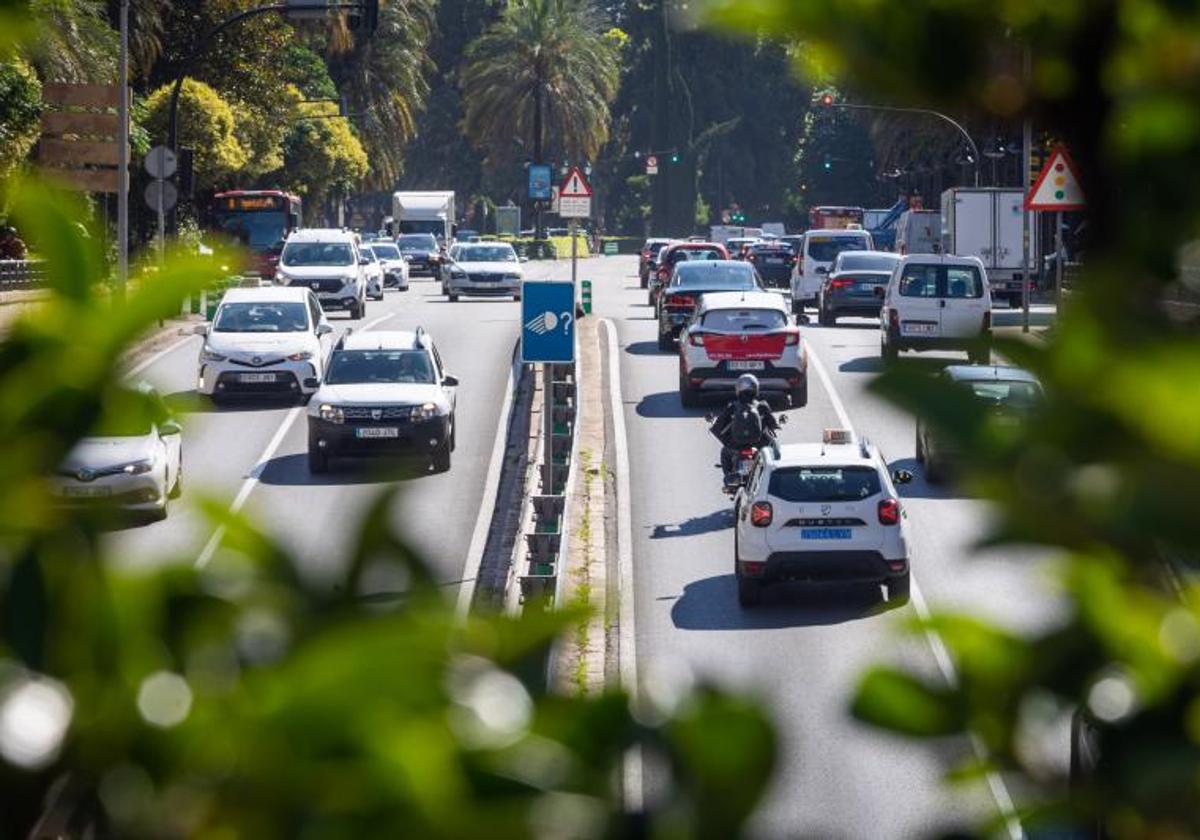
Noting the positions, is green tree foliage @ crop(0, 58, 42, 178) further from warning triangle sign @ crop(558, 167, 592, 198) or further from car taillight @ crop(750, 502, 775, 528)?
car taillight @ crop(750, 502, 775, 528)

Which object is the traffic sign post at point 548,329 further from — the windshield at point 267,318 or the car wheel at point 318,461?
the windshield at point 267,318

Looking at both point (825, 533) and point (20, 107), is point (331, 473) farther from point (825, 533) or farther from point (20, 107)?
point (20, 107)

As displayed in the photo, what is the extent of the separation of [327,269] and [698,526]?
24072mm

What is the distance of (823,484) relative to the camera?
71.9 feet

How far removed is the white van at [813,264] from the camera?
52.1 meters

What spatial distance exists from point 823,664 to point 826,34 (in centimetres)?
1627

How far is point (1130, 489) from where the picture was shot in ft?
4.44

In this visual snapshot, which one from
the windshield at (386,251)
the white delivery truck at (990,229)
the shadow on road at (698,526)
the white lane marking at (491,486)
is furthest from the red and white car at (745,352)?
the windshield at (386,251)

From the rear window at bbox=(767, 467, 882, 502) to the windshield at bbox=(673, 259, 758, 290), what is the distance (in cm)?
2029

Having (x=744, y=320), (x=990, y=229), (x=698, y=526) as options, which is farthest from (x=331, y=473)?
(x=990, y=229)

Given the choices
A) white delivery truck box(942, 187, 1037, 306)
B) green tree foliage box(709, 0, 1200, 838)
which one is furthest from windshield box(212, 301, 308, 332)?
green tree foliage box(709, 0, 1200, 838)

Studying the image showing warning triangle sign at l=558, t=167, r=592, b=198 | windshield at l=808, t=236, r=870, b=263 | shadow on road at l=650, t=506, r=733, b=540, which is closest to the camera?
shadow on road at l=650, t=506, r=733, b=540

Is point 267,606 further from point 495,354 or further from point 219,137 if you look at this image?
point 219,137

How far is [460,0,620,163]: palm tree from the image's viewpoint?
9581cm
